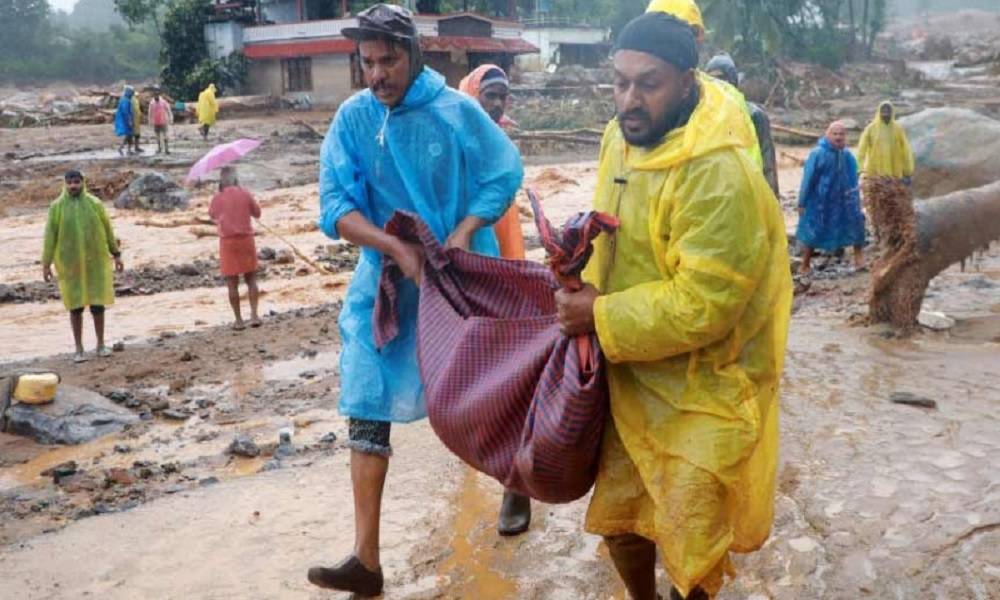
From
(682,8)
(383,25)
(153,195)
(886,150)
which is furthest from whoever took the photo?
(153,195)

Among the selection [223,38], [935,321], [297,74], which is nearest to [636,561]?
[935,321]

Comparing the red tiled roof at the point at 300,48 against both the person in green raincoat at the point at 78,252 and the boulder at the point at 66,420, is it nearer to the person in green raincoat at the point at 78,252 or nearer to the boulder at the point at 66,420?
the person in green raincoat at the point at 78,252

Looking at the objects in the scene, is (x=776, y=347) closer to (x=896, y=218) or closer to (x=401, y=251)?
(x=401, y=251)

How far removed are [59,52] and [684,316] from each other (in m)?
51.6

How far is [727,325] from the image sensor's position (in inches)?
92.0

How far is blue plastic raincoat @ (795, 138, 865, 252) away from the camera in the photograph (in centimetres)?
1016

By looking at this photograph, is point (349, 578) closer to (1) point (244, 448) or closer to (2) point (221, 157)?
(1) point (244, 448)

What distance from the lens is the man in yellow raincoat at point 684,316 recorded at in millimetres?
2316

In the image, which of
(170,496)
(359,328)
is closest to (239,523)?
(170,496)

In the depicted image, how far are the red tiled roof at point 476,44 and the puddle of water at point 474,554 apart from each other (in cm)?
2572

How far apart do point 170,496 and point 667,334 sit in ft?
10.2

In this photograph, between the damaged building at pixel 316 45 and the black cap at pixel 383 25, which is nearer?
the black cap at pixel 383 25

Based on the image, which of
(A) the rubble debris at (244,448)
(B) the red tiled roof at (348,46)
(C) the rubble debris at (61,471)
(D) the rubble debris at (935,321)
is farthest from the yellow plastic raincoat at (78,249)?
(B) the red tiled roof at (348,46)

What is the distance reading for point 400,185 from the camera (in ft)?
11.3
